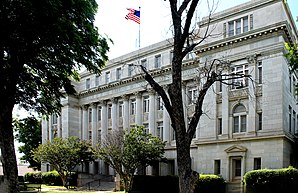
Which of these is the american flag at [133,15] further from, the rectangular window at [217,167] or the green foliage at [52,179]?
the green foliage at [52,179]

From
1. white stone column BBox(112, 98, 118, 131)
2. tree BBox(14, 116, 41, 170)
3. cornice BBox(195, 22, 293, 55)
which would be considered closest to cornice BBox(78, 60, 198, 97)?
white stone column BBox(112, 98, 118, 131)

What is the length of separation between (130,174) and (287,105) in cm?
1485

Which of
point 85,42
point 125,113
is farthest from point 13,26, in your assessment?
point 125,113

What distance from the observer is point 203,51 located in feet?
101

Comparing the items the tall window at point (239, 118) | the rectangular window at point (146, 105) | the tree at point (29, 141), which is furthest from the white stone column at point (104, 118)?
the tall window at point (239, 118)

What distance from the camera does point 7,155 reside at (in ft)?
49.1

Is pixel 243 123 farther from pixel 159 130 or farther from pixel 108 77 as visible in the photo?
pixel 108 77

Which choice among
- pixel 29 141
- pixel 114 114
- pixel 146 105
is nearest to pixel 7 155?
pixel 146 105

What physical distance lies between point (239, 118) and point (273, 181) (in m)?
6.93

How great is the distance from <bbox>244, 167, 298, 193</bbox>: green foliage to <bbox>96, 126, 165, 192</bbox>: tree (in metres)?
10.0

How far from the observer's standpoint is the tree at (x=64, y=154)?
38750mm

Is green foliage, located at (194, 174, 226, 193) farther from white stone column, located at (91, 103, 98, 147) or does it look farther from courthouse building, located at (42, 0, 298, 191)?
white stone column, located at (91, 103, 98, 147)

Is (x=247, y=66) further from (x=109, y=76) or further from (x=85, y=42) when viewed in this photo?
(x=109, y=76)

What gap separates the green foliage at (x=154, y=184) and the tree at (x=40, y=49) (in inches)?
599
